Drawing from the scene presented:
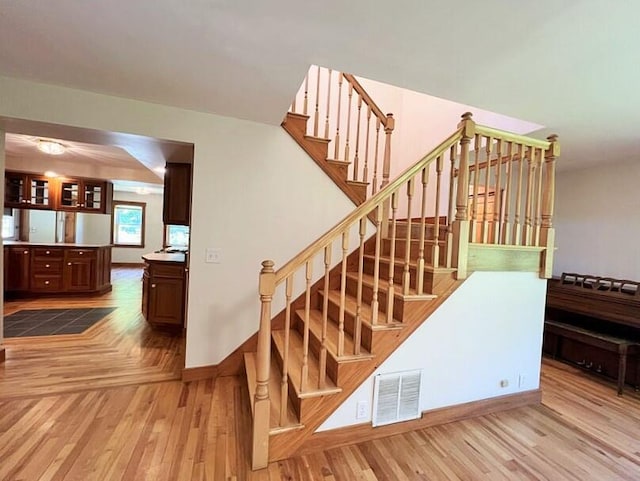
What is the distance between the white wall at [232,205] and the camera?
2427 mm

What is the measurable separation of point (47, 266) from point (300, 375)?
550 centimetres

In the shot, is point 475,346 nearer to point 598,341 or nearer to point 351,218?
point 351,218

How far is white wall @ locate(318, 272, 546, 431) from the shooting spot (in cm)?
205

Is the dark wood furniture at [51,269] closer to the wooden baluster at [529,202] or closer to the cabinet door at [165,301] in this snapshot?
the cabinet door at [165,301]

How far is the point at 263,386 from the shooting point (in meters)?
1.66

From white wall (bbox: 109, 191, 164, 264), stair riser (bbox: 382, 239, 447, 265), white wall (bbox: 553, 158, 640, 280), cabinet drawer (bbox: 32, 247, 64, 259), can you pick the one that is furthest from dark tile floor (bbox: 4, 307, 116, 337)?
white wall (bbox: 553, 158, 640, 280)

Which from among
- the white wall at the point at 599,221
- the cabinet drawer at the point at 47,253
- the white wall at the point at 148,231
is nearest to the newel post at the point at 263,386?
the white wall at the point at 599,221

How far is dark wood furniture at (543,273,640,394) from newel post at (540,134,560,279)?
1.14 metres

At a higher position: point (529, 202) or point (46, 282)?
point (529, 202)

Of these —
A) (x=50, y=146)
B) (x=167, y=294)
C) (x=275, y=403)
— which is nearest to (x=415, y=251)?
(x=275, y=403)

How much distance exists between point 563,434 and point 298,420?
74.7 inches

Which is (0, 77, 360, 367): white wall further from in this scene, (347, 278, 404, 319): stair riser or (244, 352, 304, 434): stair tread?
(347, 278, 404, 319): stair riser

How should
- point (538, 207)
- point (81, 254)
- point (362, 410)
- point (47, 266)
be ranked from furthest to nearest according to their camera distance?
point (81, 254) → point (47, 266) → point (538, 207) → point (362, 410)

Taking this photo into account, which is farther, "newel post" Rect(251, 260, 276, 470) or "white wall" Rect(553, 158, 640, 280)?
"white wall" Rect(553, 158, 640, 280)
